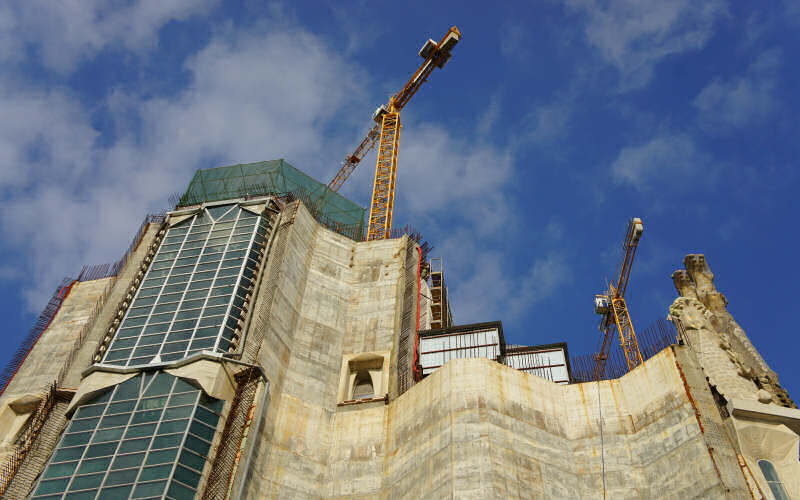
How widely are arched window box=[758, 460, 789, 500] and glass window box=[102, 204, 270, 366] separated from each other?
100 ft

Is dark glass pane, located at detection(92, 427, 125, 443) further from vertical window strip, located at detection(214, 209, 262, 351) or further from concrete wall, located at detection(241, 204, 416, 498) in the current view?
vertical window strip, located at detection(214, 209, 262, 351)

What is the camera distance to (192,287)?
53500 mm

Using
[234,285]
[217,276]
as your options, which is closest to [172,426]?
[234,285]

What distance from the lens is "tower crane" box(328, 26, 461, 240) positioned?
82688mm

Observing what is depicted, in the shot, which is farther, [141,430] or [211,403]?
[211,403]

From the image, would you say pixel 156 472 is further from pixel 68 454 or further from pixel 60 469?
pixel 68 454

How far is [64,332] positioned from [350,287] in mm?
21138

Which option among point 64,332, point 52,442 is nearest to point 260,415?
point 52,442

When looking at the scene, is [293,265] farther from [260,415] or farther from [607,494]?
[607,494]

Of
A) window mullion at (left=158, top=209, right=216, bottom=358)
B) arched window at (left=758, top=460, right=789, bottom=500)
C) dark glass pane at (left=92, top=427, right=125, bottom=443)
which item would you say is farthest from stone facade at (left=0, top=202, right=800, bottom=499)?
dark glass pane at (left=92, top=427, right=125, bottom=443)

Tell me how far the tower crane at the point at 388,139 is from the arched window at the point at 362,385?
→ 24.8 metres

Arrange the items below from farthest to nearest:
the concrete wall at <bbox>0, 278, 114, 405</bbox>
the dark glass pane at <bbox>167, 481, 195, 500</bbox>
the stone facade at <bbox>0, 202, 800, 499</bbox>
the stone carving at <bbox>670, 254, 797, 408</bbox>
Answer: the concrete wall at <bbox>0, 278, 114, 405</bbox>
the stone carving at <bbox>670, 254, 797, 408</bbox>
the stone facade at <bbox>0, 202, 800, 499</bbox>
the dark glass pane at <bbox>167, 481, 195, 500</bbox>

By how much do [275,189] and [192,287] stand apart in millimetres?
16138

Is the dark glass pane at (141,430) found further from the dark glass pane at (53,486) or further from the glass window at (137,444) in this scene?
the dark glass pane at (53,486)
